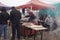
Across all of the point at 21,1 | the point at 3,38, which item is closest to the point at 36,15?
the point at 21,1

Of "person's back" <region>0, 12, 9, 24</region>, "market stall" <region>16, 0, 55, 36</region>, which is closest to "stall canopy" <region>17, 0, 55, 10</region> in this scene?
"market stall" <region>16, 0, 55, 36</region>

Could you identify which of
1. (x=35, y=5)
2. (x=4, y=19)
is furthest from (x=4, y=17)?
(x=35, y=5)

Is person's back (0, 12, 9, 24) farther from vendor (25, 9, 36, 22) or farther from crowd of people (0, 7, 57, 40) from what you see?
vendor (25, 9, 36, 22)

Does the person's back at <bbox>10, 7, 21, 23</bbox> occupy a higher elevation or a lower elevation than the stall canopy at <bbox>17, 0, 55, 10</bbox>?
lower

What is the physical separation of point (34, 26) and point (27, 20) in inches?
6.3

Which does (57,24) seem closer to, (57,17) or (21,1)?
(57,17)

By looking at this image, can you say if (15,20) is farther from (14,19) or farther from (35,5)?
(35,5)

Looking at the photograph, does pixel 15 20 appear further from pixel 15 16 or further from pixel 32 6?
pixel 32 6

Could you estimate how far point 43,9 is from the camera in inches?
103

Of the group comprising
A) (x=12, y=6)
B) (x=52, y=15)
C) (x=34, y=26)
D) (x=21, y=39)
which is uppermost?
(x=12, y=6)

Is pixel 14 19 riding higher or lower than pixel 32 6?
lower

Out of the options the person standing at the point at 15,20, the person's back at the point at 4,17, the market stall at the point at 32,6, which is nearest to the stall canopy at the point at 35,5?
the market stall at the point at 32,6

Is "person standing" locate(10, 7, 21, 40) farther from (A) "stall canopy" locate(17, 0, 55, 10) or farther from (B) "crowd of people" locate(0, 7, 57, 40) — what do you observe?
(A) "stall canopy" locate(17, 0, 55, 10)

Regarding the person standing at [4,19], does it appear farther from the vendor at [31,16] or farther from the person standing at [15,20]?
the vendor at [31,16]
